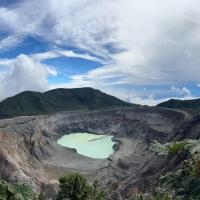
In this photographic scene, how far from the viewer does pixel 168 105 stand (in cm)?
11912

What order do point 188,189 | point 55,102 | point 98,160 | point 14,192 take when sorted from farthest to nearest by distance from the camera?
point 55,102 < point 98,160 < point 14,192 < point 188,189

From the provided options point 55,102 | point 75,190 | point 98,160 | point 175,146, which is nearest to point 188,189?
point 175,146

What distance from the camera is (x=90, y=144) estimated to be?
86562 mm

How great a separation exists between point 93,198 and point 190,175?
17.4m

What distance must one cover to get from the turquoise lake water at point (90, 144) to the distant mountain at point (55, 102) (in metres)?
33.3

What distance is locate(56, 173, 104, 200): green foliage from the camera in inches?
990

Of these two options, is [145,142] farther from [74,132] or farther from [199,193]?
[199,193]

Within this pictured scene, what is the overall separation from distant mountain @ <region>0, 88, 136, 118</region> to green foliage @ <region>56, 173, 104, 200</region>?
98.9 metres

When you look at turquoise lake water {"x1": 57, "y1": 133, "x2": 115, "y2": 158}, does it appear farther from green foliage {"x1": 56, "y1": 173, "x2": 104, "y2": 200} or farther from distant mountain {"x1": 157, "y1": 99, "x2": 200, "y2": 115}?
green foliage {"x1": 56, "y1": 173, "x2": 104, "y2": 200}

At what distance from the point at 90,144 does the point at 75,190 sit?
61.1m

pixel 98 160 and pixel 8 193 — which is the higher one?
pixel 8 193

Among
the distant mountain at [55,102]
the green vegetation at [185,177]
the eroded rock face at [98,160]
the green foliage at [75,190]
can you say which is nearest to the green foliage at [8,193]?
the green vegetation at [185,177]

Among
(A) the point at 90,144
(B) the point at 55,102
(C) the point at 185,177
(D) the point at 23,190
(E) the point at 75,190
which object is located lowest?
(E) the point at 75,190

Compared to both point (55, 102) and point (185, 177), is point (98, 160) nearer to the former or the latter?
point (185, 177)
